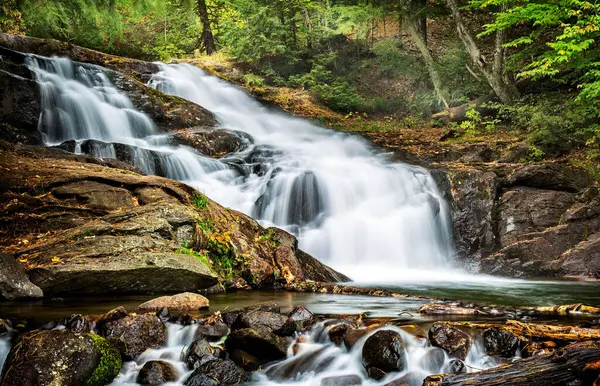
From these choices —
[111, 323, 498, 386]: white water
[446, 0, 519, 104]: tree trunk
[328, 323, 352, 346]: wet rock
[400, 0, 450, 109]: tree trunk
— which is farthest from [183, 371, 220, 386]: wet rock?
[400, 0, 450, 109]: tree trunk

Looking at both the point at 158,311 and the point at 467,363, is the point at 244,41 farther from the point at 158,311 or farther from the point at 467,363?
the point at 467,363

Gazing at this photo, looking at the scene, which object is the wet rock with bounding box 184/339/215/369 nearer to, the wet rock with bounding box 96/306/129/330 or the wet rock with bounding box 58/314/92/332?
the wet rock with bounding box 96/306/129/330

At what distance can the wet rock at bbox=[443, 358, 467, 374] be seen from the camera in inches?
157

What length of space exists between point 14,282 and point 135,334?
2.27 metres

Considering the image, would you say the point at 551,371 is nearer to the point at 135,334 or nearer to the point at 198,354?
the point at 198,354

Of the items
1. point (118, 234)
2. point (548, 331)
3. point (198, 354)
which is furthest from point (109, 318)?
point (548, 331)

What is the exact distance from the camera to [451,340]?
4.29 meters

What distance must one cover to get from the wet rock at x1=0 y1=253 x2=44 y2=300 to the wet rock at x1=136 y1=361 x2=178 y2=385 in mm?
2559

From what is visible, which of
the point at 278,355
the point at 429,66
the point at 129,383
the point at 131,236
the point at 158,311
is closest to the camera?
the point at 129,383

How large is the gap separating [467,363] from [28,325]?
14.0 ft

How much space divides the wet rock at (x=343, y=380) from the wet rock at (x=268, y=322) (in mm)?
718

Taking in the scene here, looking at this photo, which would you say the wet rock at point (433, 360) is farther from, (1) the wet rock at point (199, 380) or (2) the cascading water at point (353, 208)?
(2) the cascading water at point (353, 208)

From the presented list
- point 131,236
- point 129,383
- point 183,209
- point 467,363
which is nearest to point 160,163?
point 183,209

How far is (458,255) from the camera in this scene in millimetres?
11781
